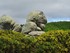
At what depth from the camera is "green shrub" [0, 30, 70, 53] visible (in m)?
19.2

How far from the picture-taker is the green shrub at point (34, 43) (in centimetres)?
1920

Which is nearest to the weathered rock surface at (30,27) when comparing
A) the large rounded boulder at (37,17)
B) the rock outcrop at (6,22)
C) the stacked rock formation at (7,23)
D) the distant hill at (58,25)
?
the large rounded boulder at (37,17)

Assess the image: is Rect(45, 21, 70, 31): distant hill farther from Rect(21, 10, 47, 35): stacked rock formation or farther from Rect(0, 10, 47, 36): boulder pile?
Rect(21, 10, 47, 35): stacked rock formation

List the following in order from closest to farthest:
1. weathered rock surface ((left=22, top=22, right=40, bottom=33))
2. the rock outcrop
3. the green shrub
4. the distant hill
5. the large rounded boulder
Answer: the green shrub < the large rounded boulder < weathered rock surface ((left=22, top=22, right=40, bottom=33)) < the rock outcrop < the distant hill

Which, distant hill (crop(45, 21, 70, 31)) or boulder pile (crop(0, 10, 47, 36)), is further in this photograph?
distant hill (crop(45, 21, 70, 31))

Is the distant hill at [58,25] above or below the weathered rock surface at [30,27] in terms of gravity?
below

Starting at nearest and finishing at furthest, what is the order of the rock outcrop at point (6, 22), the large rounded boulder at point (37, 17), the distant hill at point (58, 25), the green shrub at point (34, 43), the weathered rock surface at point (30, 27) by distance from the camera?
the green shrub at point (34, 43), the large rounded boulder at point (37, 17), the weathered rock surface at point (30, 27), the rock outcrop at point (6, 22), the distant hill at point (58, 25)

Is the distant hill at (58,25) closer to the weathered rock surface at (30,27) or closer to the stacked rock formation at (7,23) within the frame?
the stacked rock formation at (7,23)

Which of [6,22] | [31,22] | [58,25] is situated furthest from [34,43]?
[58,25]

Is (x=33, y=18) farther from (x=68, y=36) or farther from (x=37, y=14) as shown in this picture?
(x=68, y=36)

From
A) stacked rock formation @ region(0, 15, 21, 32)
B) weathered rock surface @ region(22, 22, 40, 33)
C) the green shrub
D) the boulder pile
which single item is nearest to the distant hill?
the boulder pile

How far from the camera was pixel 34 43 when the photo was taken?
66.9 feet

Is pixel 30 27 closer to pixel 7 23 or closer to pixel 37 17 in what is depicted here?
pixel 37 17

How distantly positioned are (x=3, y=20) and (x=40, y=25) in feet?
11.4
